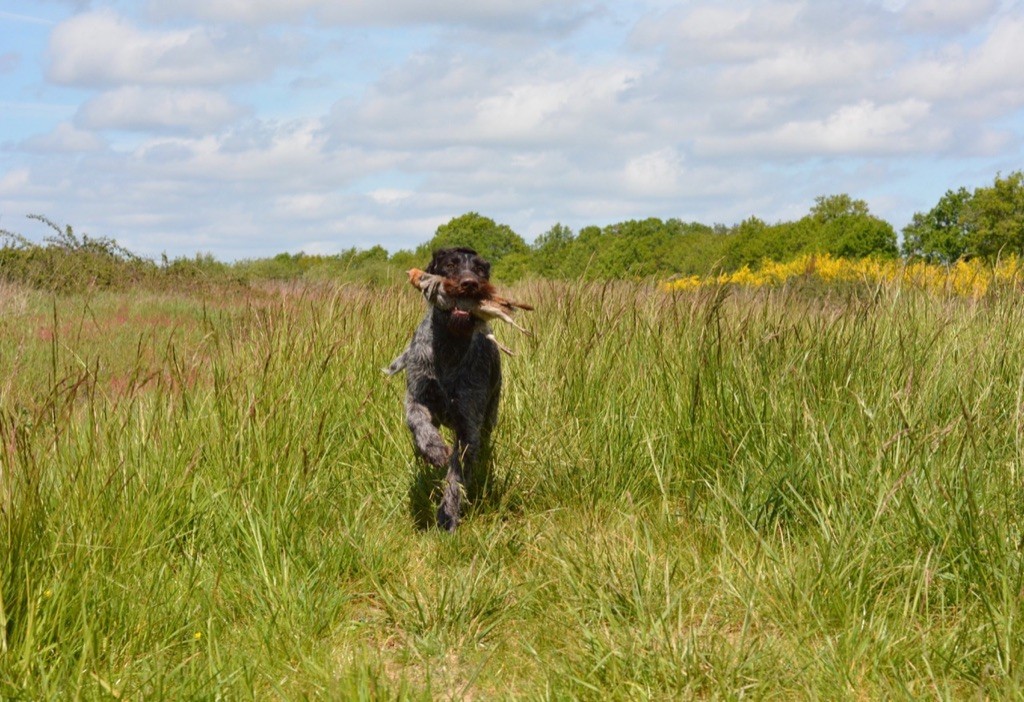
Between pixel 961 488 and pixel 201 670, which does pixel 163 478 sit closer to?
pixel 201 670

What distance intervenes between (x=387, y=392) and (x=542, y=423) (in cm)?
115

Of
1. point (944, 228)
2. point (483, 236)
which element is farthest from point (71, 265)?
point (944, 228)

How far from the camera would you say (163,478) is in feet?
13.2

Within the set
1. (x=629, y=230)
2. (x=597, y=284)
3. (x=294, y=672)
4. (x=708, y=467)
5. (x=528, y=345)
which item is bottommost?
(x=294, y=672)

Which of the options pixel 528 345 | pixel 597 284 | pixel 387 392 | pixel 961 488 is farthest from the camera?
pixel 597 284

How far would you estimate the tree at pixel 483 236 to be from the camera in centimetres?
2602

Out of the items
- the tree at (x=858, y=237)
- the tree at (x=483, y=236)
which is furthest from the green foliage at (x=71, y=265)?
the tree at (x=858, y=237)

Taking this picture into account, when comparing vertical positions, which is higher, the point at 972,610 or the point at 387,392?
the point at 387,392

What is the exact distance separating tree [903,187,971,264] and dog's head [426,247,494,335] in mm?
19697

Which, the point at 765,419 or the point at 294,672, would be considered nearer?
the point at 294,672

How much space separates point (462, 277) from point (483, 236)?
2223cm

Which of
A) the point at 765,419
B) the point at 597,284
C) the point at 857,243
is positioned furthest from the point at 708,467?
the point at 857,243

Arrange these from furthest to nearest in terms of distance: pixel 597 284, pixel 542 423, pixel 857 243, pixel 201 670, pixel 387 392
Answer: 1. pixel 857 243
2. pixel 597 284
3. pixel 387 392
4. pixel 542 423
5. pixel 201 670

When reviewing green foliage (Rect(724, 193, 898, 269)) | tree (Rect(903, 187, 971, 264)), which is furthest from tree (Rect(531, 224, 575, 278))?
tree (Rect(903, 187, 971, 264))
